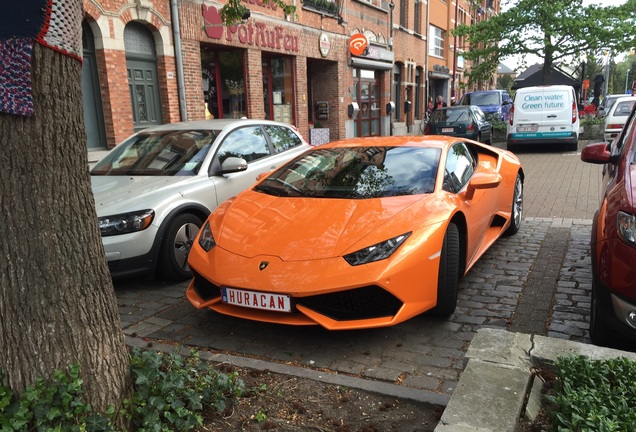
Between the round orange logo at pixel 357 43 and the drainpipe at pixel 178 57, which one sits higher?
the round orange logo at pixel 357 43

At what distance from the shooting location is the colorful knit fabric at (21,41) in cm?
194

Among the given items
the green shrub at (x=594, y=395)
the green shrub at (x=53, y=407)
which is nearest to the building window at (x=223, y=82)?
the green shrub at (x=53, y=407)

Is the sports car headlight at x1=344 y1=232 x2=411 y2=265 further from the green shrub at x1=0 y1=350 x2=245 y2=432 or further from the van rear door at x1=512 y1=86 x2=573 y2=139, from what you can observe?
the van rear door at x1=512 y1=86 x2=573 y2=139

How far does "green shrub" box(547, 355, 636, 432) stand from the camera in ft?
5.99

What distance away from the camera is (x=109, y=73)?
9.87 m

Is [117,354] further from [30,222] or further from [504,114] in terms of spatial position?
[504,114]

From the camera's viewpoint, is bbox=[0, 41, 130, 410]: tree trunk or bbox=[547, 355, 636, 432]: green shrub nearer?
bbox=[547, 355, 636, 432]: green shrub

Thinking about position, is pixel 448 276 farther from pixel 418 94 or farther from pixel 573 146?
pixel 418 94

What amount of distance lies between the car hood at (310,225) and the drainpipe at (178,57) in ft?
27.0

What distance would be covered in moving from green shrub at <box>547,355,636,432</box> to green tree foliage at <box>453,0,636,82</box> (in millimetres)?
23135

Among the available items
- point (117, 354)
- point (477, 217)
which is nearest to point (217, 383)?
point (117, 354)

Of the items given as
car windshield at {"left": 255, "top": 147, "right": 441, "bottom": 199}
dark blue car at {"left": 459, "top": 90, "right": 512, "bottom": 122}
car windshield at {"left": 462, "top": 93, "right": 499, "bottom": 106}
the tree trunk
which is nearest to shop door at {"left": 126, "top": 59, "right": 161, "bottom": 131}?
car windshield at {"left": 255, "top": 147, "right": 441, "bottom": 199}

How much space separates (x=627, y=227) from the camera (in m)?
2.88

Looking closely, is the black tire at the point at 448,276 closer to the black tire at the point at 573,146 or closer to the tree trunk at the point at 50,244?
the tree trunk at the point at 50,244
